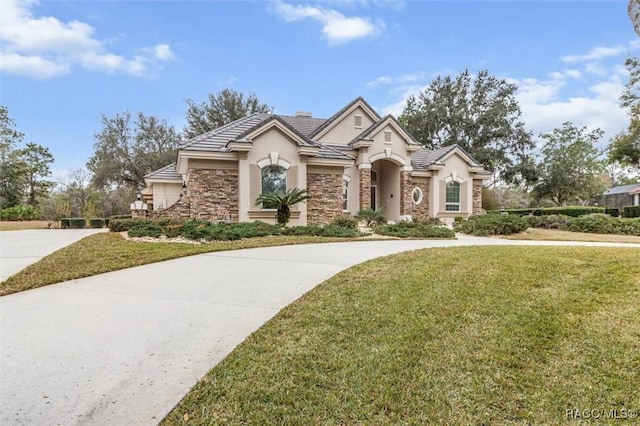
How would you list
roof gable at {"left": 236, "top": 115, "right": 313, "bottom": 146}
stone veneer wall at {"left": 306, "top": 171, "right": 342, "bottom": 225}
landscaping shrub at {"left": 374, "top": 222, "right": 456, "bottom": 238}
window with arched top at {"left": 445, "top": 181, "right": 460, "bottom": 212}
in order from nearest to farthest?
1. landscaping shrub at {"left": 374, "top": 222, "right": 456, "bottom": 238}
2. roof gable at {"left": 236, "top": 115, "right": 313, "bottom": 146}
3. stone veneer wall at {"left": 306, "top": 171, "right": 342, "bottom": 225}
4. window with arched top at {"left": 445, "top": 181, "right": 460, "bottom": 212}

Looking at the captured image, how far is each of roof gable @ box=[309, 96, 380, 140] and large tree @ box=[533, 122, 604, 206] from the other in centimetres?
2218

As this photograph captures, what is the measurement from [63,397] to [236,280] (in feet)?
10.8

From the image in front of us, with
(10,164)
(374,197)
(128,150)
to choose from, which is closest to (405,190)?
(374,197)

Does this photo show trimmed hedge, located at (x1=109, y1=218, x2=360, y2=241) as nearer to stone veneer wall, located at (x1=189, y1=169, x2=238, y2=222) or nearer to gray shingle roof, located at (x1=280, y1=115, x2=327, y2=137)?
stone veneer wall, located at (x1=189, y1=169, x2=238, y2=222)

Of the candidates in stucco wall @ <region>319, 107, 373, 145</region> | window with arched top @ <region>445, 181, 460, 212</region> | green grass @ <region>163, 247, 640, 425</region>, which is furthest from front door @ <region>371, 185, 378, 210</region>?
green grass @ <region>163, 247, 640, 425</region>

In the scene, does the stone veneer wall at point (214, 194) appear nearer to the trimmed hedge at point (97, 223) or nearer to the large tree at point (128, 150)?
the trimmed hedge at point (97, 223)

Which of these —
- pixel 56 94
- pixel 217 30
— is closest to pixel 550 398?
pixel 217 30

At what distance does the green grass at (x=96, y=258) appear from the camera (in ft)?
18.9

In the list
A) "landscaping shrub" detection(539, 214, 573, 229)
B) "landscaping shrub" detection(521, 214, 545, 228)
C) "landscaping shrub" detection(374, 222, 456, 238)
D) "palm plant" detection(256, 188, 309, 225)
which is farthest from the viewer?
"landscaping shrub" detection(521, 214, 545, 228)

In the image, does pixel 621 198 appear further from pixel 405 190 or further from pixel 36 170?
pixel 36 170

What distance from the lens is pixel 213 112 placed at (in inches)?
1342

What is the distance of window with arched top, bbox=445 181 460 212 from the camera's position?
21.6m

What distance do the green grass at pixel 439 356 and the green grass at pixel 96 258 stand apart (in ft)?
13.8

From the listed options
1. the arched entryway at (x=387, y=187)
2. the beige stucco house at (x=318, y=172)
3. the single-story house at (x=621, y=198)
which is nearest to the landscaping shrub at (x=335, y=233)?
the beige stucco house at (x=318, y=172)
